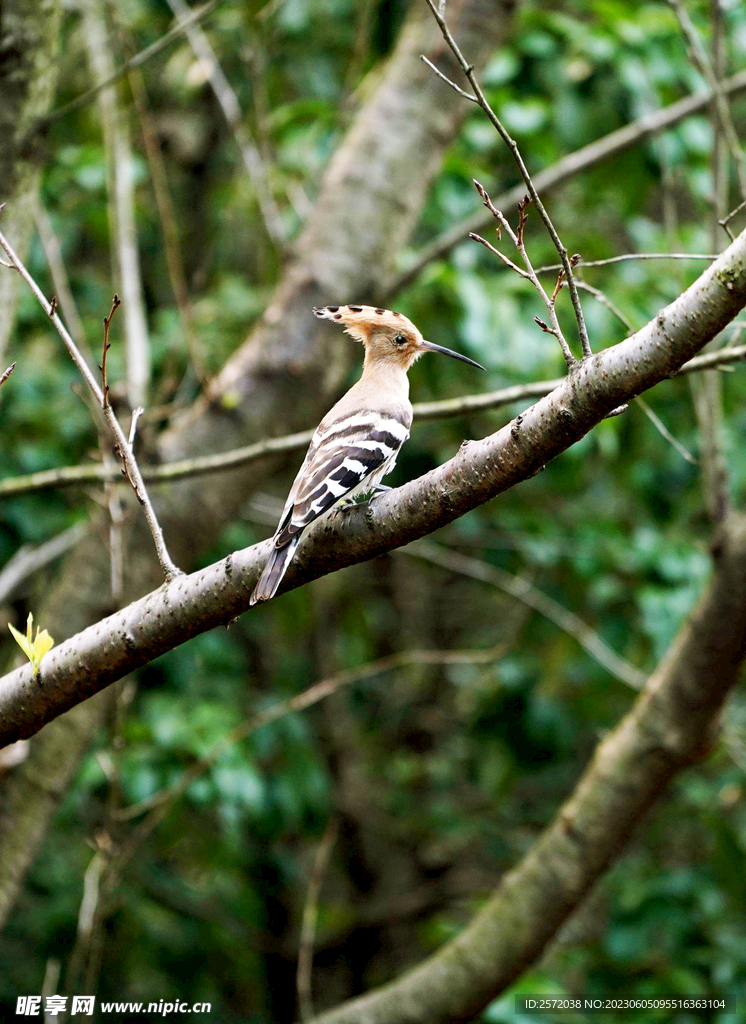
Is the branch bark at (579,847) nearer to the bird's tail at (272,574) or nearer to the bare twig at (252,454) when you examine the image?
the bare twig at (252,454)

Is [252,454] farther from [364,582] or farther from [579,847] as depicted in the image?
[364,582]

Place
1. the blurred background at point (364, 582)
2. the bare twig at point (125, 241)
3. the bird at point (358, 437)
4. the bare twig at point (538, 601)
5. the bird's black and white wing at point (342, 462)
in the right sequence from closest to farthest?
the bird at point (358, 437)
the bird's black and white wing at point (342, 462)
the bare twig at point (125, 241)
the blurred background at point (364, 582)
the bare twig at point (538, 601)

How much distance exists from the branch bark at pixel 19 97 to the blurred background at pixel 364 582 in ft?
0.46

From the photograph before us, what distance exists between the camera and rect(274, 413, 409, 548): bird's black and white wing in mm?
2350

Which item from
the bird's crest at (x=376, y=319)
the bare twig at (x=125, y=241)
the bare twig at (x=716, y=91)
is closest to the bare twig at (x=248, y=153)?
the bare twig at (x=125, y=241)

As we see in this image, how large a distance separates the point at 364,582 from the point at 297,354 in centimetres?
290

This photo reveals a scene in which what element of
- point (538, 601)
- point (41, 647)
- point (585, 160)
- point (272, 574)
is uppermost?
point (585, 160)

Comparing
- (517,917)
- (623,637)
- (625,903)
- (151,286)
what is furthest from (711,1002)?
(151,286)

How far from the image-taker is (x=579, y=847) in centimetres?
348

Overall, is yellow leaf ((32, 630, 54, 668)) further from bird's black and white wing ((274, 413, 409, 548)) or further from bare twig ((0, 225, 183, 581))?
bird's black and white wing ((274, 413, 409, 548))

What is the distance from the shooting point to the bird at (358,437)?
2133 millimetres

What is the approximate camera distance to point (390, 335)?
353cm

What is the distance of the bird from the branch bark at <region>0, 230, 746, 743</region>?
0.06 metres

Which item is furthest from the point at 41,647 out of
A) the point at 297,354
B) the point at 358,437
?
the point at 297,354
